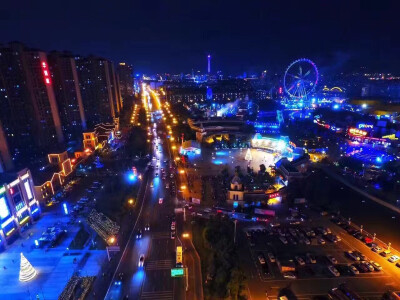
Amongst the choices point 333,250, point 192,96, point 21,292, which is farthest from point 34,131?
point 192,96

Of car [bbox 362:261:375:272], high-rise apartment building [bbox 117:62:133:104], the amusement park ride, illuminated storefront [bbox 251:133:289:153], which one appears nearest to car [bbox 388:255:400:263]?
car [bbox 362:261:375:272]

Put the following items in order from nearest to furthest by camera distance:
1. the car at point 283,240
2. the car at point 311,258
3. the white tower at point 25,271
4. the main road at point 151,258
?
the main road at point 151,258, the white tower at point 25,271, the car at point 311,258, the car at point 283,240

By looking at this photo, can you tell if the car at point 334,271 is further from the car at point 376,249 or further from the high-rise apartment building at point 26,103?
the high-rise apartment building at point 26,103

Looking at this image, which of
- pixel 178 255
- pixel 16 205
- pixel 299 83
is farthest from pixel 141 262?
pixel 299 83

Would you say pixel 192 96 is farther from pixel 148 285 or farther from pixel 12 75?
pixel 148 285

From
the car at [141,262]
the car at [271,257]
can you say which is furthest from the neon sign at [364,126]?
the car at [141,262]

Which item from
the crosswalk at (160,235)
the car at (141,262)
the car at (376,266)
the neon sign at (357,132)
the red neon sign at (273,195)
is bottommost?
the car at (376,266)

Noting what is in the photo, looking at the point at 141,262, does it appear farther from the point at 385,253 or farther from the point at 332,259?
the point at 385,253
